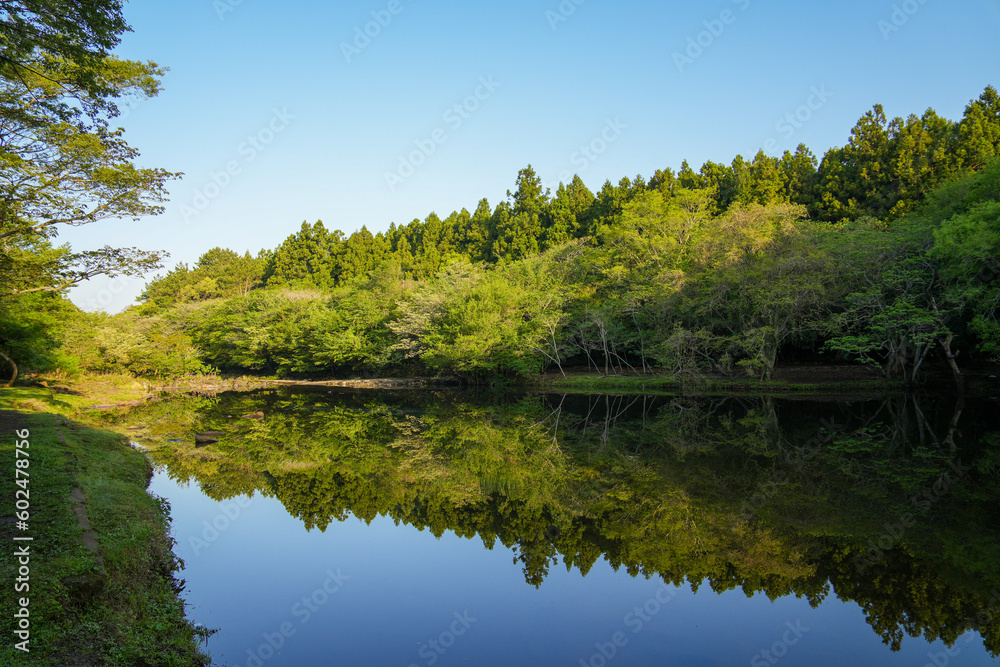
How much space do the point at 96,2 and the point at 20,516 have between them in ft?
26.4

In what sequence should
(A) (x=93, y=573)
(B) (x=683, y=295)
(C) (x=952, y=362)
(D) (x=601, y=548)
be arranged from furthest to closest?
(B) (x=683, y=295)
(C) (x=952, y=362)
(D) (x=601, y=548)
(A) (x=93, y=573)

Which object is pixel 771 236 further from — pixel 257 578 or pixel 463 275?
pixel 257 578

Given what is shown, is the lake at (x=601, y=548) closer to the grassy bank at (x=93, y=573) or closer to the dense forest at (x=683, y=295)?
the grassy bank at (x=93, y=573)

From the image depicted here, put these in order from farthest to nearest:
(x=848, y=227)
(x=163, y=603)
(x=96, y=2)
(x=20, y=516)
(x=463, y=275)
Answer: (x=463, y=275) < (x=848, y=227) < (x=96, y=2) < (x=20, y=516) < (x=163, y=603)

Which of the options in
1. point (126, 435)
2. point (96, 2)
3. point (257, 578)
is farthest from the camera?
point (126, 435)

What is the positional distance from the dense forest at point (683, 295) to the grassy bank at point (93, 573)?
313 inches

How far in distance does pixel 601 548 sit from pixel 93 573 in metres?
6.71

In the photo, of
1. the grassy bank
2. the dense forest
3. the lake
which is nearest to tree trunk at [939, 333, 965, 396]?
the dense forest

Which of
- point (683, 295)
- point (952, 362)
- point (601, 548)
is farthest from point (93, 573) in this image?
point (952, 362)

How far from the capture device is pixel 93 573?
5.61 m

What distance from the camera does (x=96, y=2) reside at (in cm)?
881

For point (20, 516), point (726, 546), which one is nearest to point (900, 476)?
point (726, 546)

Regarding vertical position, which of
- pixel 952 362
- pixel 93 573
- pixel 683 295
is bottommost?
pixel 93 573

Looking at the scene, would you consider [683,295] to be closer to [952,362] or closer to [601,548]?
[952,362]
